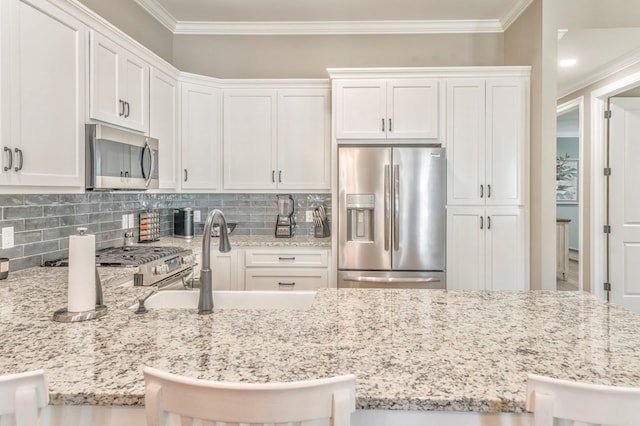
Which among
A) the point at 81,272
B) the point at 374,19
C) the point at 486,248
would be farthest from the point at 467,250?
the point at 81,272

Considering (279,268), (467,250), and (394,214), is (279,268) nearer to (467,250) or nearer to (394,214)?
(394,214)

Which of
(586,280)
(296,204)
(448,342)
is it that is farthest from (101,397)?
(586,280)

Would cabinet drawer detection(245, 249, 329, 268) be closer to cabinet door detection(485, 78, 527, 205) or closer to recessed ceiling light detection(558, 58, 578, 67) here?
cabinet door detection(485, 78, 527, 205)

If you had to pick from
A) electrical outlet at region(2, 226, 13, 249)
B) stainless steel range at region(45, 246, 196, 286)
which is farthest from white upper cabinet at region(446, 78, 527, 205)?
electrical outlet at region(2, 226, 13, 249)

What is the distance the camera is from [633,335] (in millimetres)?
1131

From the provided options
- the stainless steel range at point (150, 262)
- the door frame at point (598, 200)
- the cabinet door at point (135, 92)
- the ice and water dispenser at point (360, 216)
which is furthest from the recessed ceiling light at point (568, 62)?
the stainless steel range at point (150, 262)

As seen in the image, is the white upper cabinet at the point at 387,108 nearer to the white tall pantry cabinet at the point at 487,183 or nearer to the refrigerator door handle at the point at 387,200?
the white tall pantry cabinet at the point at 487,183

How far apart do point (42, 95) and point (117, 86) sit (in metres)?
0.63

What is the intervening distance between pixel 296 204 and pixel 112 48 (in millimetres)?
2057

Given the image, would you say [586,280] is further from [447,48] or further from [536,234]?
[447,48]

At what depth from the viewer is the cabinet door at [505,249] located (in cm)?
318

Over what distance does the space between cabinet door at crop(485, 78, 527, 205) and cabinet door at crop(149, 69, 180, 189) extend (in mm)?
2653

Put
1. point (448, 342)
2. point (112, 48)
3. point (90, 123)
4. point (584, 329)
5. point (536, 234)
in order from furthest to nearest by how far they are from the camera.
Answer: point (536, 234) < point (112, 48) < point (90, 123) < point (584, 329) < point (448, 342)

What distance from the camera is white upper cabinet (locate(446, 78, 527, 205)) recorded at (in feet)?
10.4
